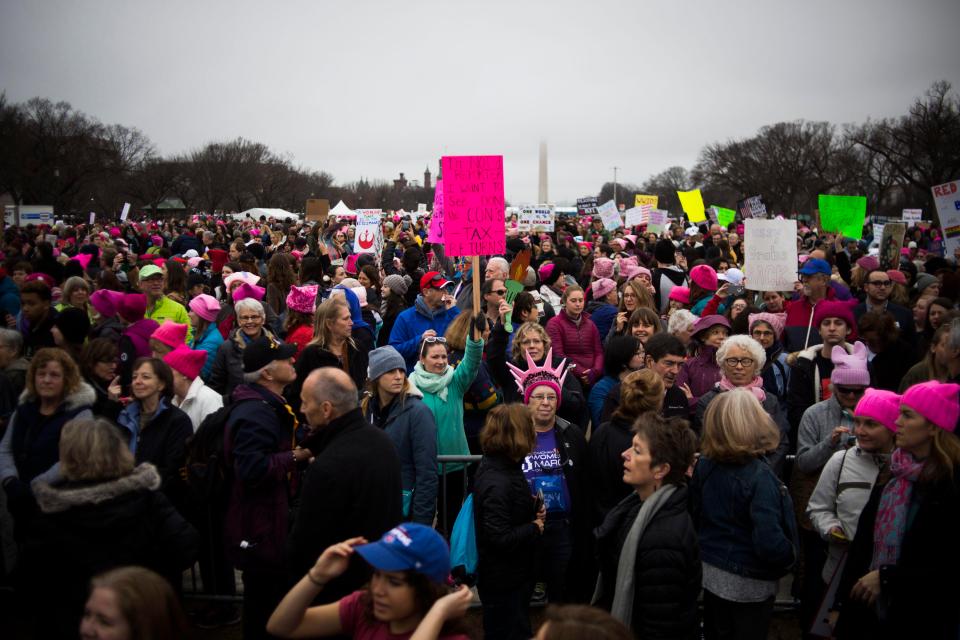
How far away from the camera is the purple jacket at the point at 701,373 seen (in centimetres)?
640

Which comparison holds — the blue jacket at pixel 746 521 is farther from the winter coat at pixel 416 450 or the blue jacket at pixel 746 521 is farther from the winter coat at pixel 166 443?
the winter coat at pixel 166 443

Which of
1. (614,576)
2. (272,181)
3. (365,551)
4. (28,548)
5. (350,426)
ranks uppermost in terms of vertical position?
(272,181)

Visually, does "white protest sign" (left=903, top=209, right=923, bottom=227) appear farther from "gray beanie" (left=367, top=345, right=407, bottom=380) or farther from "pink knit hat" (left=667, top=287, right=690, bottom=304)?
"gray beanie" (left=367, top=345, right=407, bottom=380)

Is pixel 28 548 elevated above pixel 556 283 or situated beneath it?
situated beneath

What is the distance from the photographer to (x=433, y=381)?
5477 millimetres

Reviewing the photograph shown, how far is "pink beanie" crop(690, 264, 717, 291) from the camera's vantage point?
8.73m

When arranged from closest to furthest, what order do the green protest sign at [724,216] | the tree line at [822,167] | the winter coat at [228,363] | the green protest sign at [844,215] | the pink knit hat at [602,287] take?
1. the winter coat at [228,363]
2. the pink knit hat at [602,287]
3. the green protest sign at [844,215]
4. the green protest sign at [724,216]
5. the tree line at [822,167]

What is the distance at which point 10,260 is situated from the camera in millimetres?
12594

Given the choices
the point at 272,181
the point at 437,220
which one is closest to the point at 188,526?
the point at 437,220

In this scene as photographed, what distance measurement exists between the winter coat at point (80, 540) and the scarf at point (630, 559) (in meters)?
2.22

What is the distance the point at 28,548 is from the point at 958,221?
12.0 metres

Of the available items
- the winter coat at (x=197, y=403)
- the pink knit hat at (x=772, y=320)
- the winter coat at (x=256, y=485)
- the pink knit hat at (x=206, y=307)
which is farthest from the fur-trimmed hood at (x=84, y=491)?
the pink knit hat at (x=772, y=320)

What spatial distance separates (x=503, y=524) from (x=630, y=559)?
2.60 feet

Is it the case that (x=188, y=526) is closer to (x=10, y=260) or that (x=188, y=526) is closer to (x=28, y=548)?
(x=28, y=548)
